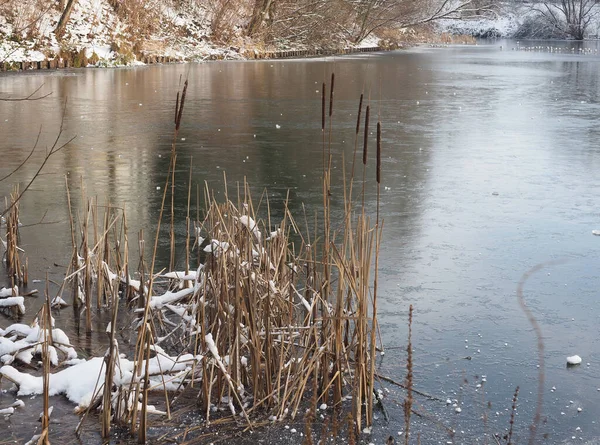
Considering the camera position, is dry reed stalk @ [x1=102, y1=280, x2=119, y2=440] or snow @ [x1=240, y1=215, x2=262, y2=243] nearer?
dry reed stalk @ [x1=102, y1=280, x2=119, y2=440]

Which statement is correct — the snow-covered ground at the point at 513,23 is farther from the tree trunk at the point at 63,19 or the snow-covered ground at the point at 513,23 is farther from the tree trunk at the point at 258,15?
the tree trunk at the point at 63,19

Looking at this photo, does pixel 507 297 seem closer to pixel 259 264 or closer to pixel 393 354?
pixel 393 354

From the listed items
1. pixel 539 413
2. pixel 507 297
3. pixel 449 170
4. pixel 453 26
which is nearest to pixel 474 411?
pixel 539 413

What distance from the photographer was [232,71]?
2223 centimetres

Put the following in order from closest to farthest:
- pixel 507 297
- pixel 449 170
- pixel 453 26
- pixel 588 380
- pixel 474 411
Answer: pixel 474 411 → pixel 588 380 → pixel 507 297 → pixel 449 170 → pixel 453 26

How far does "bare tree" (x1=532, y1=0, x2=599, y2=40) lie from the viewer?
182ft

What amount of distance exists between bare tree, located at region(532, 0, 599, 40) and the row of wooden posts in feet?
74.3

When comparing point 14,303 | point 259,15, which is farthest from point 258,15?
point 14,303

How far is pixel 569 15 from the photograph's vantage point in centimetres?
5694

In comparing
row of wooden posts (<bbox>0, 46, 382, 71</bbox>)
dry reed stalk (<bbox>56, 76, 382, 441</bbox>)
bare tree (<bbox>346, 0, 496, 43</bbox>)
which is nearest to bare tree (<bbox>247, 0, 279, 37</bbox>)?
row of wooden posts (<bbox>0, 46, 382, 71</bbox>)

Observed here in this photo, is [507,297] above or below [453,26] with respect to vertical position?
below

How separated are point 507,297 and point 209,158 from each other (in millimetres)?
4869

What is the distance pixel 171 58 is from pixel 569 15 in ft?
127

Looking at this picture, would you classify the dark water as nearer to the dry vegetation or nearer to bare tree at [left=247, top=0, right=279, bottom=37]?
the dry vegetation
